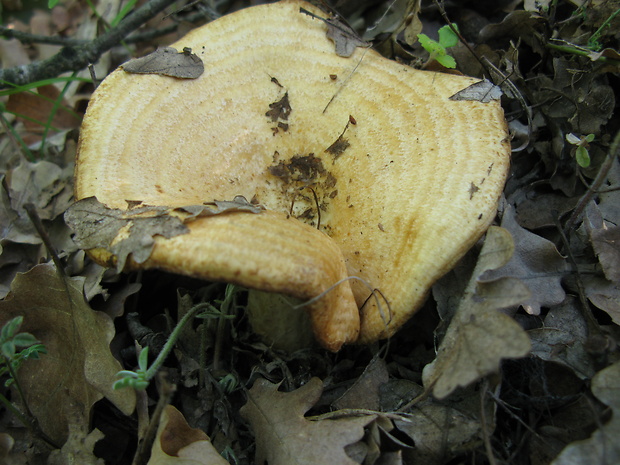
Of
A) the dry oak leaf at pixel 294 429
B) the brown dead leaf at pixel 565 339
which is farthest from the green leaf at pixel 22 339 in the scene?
the brown dead leaf at pixel 565 339

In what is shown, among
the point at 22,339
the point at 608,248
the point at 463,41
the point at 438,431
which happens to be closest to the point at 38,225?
the point at 22,339

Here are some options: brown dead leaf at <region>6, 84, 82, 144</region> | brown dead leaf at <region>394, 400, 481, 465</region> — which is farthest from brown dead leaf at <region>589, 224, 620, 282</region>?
brown dead leaf at <region>6, 84, 82, 144</region>

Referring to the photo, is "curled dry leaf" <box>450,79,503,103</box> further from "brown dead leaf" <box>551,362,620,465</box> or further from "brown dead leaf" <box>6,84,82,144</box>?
"brown dead leaf" <box>6,84,82,144</box>

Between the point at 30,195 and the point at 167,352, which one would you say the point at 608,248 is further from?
the point at 30,195

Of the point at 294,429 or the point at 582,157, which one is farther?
the point at 582,157

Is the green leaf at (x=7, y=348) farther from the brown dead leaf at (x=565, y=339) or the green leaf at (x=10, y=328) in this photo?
the brown dead leaf at (x=565, y=339)

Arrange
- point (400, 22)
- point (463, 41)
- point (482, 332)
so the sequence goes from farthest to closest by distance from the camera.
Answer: point (400, 22) < point (463, 41) < point (482, 332)
